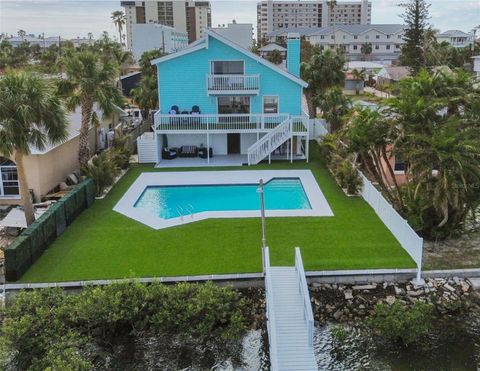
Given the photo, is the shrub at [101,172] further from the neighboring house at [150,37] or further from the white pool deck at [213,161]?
the neighboring house at [150,37]

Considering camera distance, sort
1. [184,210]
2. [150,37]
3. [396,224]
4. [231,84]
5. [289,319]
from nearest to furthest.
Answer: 1. [289,319]
2. [396,224]
3. [184,210]
4. [231,84]
5. [150,37]

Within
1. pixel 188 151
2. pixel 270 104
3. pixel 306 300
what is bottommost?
pixel 306 300

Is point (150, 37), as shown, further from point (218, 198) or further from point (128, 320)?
point (128, 320)

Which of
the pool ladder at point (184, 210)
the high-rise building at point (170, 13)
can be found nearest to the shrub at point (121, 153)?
the pool ladder at point (184, 210)

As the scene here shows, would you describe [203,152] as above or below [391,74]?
below

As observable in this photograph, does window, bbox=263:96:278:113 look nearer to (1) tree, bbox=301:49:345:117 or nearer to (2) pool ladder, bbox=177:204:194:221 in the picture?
(1) tree, bbox=301:49:345:117

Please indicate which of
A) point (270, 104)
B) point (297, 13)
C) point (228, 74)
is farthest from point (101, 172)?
point (297, 13)

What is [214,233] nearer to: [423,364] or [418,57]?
[423,364]
